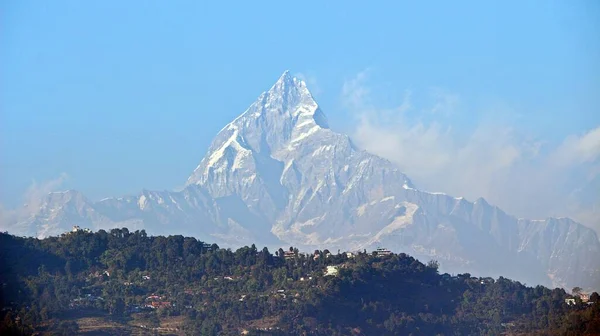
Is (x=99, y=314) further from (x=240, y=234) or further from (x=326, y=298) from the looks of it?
(x=240, y=234)

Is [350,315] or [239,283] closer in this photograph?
[350,315]

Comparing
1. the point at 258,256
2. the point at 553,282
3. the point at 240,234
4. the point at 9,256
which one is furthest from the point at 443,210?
the point at 9,256

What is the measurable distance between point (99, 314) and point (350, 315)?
13961mm

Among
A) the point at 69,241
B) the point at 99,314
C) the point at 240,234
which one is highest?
the point at 240,234

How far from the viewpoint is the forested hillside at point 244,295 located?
76.2 metres

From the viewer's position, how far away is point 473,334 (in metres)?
82.0

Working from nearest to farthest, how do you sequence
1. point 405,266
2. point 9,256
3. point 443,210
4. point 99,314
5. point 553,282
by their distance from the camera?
point 99,314, point 9,256, point 405,266, point 553,282, point 443,210

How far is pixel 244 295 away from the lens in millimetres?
84125

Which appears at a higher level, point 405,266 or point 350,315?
point 405,266

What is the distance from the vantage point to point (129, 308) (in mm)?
80500

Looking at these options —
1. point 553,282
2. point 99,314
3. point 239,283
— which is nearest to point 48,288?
point 99,314

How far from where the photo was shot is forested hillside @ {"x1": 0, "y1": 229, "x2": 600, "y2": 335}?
76250 mm

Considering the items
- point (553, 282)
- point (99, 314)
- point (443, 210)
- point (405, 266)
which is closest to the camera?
point (99, 314)

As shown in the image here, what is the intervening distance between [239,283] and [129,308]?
8650 millimetres
